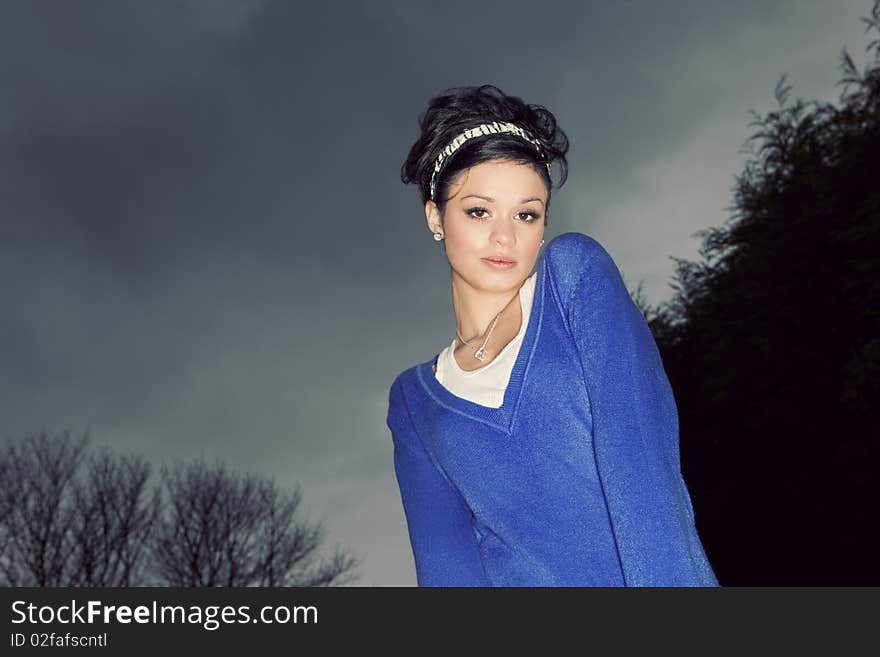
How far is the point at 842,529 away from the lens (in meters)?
20.0

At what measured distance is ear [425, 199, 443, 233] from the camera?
3.00 meters

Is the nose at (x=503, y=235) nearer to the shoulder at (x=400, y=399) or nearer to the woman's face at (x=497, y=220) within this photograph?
the woman's face at (x=497, y=220)

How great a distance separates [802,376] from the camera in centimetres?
2130

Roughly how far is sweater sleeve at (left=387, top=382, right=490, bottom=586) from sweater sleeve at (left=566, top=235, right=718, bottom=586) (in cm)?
51

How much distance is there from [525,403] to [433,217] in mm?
711

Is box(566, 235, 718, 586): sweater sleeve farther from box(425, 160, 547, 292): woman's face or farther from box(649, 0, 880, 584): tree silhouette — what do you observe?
box(649, 0, 880, 584): tree silhouette

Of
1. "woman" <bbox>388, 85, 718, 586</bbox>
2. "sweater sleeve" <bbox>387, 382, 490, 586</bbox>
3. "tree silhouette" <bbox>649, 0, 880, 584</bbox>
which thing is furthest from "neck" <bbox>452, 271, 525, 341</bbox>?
"tree silhouette" <bbox>649, 0, 880, 584</bbox>

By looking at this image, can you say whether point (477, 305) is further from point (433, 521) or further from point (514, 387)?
point (433, 521)

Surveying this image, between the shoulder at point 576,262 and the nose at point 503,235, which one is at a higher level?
the nose at point 503,235

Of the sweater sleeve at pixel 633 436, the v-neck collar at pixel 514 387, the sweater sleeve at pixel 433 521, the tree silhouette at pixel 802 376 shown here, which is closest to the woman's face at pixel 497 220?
the v-neck collar at pixel 514 387

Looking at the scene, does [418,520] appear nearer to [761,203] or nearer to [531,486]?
[531,486]

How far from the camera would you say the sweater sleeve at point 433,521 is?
8.89 ft

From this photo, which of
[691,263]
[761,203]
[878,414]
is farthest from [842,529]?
[691,263]

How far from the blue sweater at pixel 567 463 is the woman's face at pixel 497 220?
14 cm
